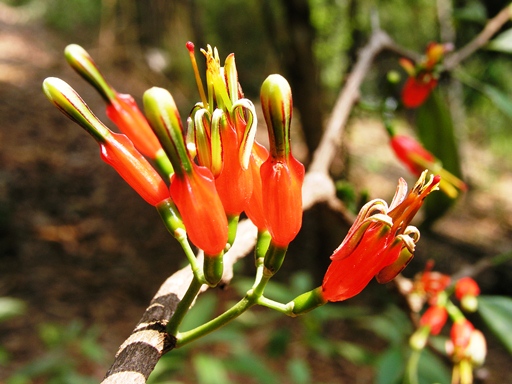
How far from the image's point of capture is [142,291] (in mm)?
2588

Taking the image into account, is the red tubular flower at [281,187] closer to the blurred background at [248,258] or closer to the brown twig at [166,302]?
the brown twig at [166,302]

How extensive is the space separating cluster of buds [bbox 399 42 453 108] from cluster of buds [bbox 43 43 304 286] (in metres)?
0.75

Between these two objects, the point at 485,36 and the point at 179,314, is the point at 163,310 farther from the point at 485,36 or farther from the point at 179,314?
the point at 485,36

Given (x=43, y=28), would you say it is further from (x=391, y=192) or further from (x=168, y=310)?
(x=168, y=310)

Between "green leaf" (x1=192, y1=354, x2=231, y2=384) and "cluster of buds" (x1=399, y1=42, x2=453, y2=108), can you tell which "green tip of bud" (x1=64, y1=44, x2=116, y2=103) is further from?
"green leaf" (x1=192, y1=354, x2=231, y2=384)

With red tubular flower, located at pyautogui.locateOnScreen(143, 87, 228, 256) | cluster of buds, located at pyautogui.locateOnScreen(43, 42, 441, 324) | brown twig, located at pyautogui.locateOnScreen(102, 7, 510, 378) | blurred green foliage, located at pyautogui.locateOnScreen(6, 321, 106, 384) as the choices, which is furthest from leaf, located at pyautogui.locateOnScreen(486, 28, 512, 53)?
blurred green foliage, located at pyautogui.locateOnScreen(6, 321, 106, 384)

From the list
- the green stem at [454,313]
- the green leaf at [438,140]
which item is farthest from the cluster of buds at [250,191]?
the green leaf at [438,140]

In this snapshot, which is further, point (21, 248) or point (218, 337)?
point (21, 248)

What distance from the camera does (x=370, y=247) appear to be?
0.42m

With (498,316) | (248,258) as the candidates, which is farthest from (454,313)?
(248,258)

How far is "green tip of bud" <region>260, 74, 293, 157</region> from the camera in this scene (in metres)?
0.39

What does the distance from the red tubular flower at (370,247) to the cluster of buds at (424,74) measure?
0.75 m

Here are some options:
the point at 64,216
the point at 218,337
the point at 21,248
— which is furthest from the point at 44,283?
the point at 218,337

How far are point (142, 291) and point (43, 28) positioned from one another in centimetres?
497
